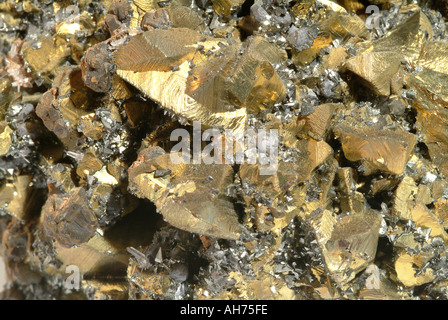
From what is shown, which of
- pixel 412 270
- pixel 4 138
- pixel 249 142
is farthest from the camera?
pixel 4 138

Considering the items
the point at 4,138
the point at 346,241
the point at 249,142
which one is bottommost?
the point at 4,138

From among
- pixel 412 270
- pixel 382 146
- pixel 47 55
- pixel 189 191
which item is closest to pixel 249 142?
pixel 189 191

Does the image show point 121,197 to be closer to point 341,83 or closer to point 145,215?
point 145,215

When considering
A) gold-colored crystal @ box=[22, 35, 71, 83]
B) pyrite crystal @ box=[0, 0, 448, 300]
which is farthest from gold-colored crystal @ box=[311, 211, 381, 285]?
gold-colored crystal @ box=[22, 35, 71, 83]

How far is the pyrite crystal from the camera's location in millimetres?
1062

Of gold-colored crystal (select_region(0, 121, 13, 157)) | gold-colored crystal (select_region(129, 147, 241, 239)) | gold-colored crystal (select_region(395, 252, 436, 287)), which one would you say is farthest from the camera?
gold-colored crystal (select_region(0, 121, 13, 157))

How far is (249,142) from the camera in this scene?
1.06 metres

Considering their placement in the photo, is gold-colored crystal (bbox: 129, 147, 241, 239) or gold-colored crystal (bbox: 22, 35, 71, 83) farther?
gold-colored crystal (bbox: 22, 35, 71, 83)

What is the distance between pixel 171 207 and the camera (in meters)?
1.05

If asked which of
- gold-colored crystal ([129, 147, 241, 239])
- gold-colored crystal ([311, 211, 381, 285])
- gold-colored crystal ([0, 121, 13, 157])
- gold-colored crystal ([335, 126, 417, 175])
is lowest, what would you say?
gold-colored crystal ([0, 121, 13, 157])

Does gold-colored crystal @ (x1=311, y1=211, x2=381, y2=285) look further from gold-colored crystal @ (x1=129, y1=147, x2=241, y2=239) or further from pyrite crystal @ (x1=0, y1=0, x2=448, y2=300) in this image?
gold-colored crystal @ (x1=129, y1=147, x2=241, y2=239)

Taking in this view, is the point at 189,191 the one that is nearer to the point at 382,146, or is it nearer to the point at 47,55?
the point at 382,146
